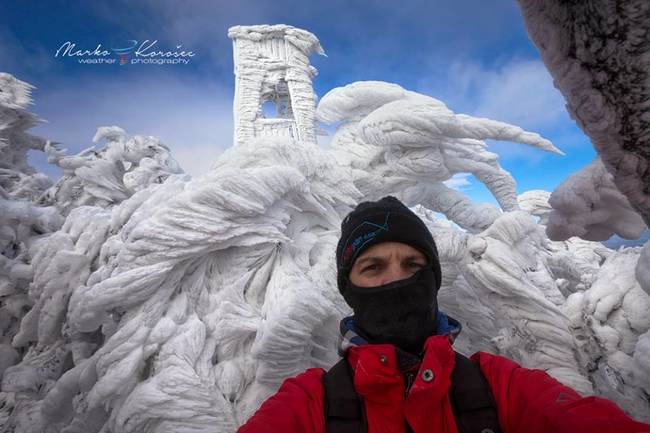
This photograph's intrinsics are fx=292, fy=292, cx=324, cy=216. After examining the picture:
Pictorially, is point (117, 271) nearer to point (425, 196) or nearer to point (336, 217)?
point (336, 217)

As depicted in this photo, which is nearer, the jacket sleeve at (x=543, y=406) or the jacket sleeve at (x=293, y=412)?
the jacket sleeve at (x=543, y=406)

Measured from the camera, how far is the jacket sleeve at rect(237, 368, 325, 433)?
0.94 metres

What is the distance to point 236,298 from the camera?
229cm

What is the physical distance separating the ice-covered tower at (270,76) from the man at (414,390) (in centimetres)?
734

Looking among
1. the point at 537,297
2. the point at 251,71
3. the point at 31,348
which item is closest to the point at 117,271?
the point at 31,348

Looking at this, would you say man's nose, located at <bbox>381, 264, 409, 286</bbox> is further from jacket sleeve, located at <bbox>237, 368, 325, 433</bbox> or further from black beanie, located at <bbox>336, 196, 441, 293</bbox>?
jacket sleeve, located at <bbox>237, 368, 325, 433</bbox>

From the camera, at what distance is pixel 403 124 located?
9.76 ft

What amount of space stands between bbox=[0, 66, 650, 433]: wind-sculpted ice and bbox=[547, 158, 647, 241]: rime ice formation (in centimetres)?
67

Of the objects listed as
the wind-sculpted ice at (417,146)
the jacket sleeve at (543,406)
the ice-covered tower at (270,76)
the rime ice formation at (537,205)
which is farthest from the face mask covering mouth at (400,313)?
the ice-covered tower at (270,76)

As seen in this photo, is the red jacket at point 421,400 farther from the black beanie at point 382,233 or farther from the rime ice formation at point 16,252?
the rime ice formation at point 16,252

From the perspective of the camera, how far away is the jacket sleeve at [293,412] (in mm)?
937

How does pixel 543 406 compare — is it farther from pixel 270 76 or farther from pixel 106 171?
Answer: pixel 270 76

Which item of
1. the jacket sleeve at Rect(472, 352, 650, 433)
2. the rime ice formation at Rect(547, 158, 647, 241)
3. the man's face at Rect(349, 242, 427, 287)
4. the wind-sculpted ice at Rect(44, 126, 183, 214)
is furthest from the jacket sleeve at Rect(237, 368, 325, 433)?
the wind-sculpted ice at Rect(44, 126, 183, 214)

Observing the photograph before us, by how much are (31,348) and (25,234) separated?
997mm
